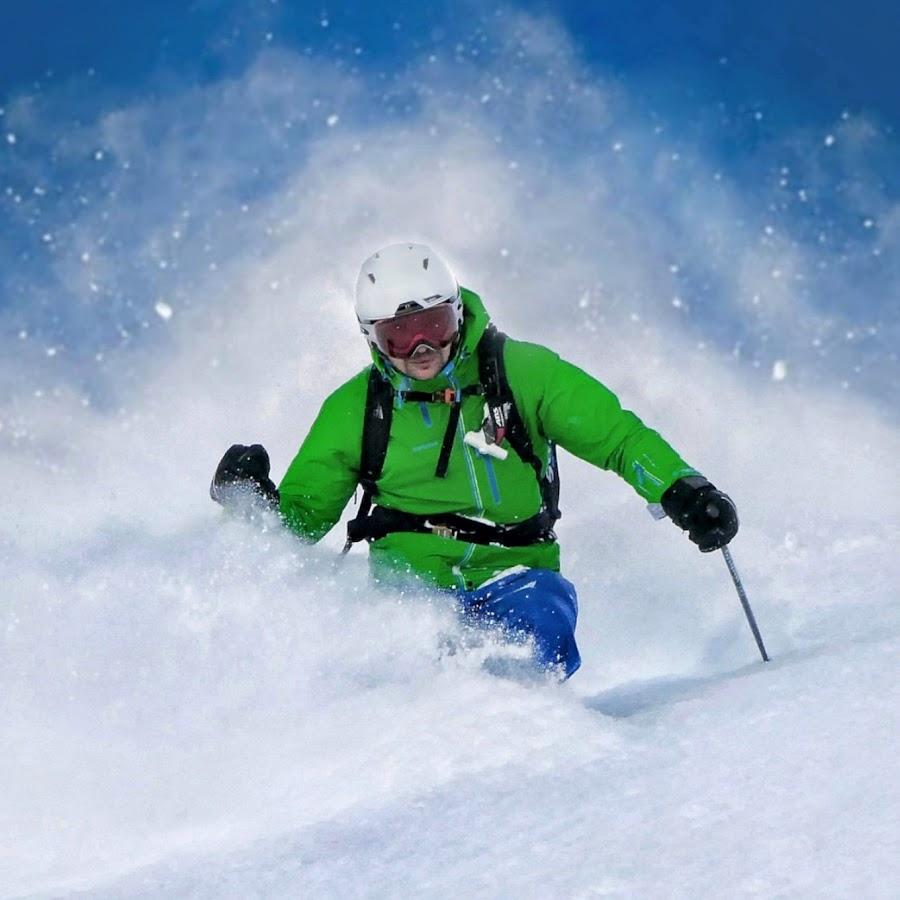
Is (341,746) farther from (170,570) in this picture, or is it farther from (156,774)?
(170,570)

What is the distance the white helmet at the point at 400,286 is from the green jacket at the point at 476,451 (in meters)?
0.17

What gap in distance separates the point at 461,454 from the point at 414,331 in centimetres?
69

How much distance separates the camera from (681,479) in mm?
4594

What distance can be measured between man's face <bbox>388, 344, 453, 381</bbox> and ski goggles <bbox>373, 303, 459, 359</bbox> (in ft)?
0.08

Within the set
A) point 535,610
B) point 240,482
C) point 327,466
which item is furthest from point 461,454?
point 240,482

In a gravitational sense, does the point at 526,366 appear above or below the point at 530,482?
above

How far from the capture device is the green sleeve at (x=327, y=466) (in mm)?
5082

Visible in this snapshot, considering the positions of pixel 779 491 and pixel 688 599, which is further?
pixel 779 491

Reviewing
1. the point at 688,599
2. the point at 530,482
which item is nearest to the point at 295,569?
the point at 530,482

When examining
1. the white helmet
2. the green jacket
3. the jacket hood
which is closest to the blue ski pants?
the green jacket

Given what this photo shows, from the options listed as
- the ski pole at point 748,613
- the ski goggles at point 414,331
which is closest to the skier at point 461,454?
the ski goggles at point 414,331

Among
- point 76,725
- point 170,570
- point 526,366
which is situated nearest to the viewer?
point 76,725

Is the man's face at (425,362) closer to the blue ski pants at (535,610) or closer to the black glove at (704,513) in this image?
the blue ski pants at (535,610)

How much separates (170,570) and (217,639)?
60 centimetres
